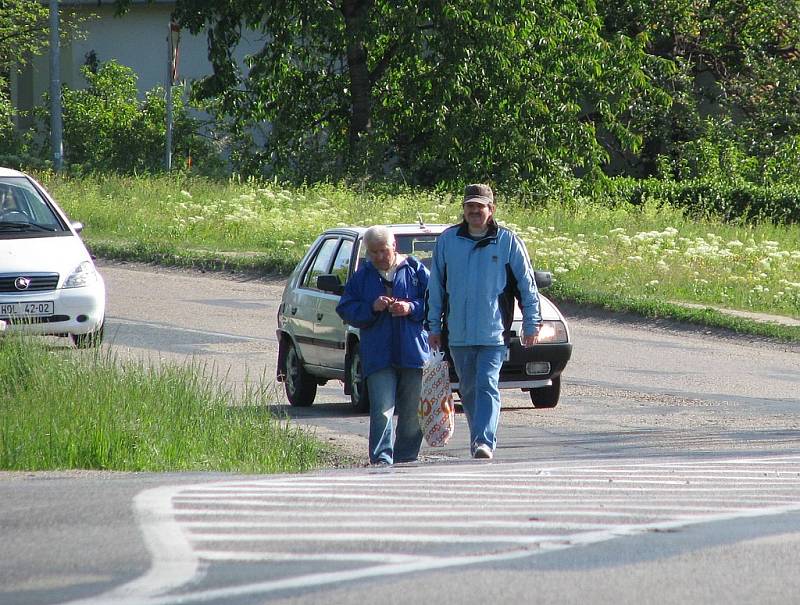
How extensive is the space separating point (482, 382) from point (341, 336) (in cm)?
318

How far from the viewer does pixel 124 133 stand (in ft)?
133

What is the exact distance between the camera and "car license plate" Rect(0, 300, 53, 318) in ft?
45.6

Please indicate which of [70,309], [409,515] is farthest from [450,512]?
[70,309]

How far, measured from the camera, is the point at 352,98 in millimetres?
34750

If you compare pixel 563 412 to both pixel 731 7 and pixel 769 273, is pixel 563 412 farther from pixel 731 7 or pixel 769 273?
pixel 731 7

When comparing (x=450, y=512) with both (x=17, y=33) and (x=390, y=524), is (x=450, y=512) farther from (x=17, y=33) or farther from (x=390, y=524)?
(x=17, y=33)

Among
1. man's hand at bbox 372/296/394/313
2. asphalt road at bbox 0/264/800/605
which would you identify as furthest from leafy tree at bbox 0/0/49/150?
asphalt road at bbox 0/264/800/605

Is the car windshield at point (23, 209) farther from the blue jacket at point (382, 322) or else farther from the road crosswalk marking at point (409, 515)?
the road crosswalk marking at point (409, 515)

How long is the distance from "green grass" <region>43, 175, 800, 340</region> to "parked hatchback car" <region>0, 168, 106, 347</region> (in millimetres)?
7756

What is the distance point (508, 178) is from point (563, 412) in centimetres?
2093

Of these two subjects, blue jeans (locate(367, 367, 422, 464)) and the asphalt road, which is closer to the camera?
the asphalt road

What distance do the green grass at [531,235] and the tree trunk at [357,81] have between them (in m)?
3.11

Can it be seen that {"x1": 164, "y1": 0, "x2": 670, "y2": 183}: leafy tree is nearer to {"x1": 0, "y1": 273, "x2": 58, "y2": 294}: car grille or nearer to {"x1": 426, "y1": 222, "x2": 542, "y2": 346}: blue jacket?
{"x1": 0, "y1": 273, "x2": 58, "y2": 294}: car grille

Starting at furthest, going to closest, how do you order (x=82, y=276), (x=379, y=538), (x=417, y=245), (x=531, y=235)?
(x=531, y=235) < (x=82, y=276) < (x=417, y=245) < (x=379, y=538)
